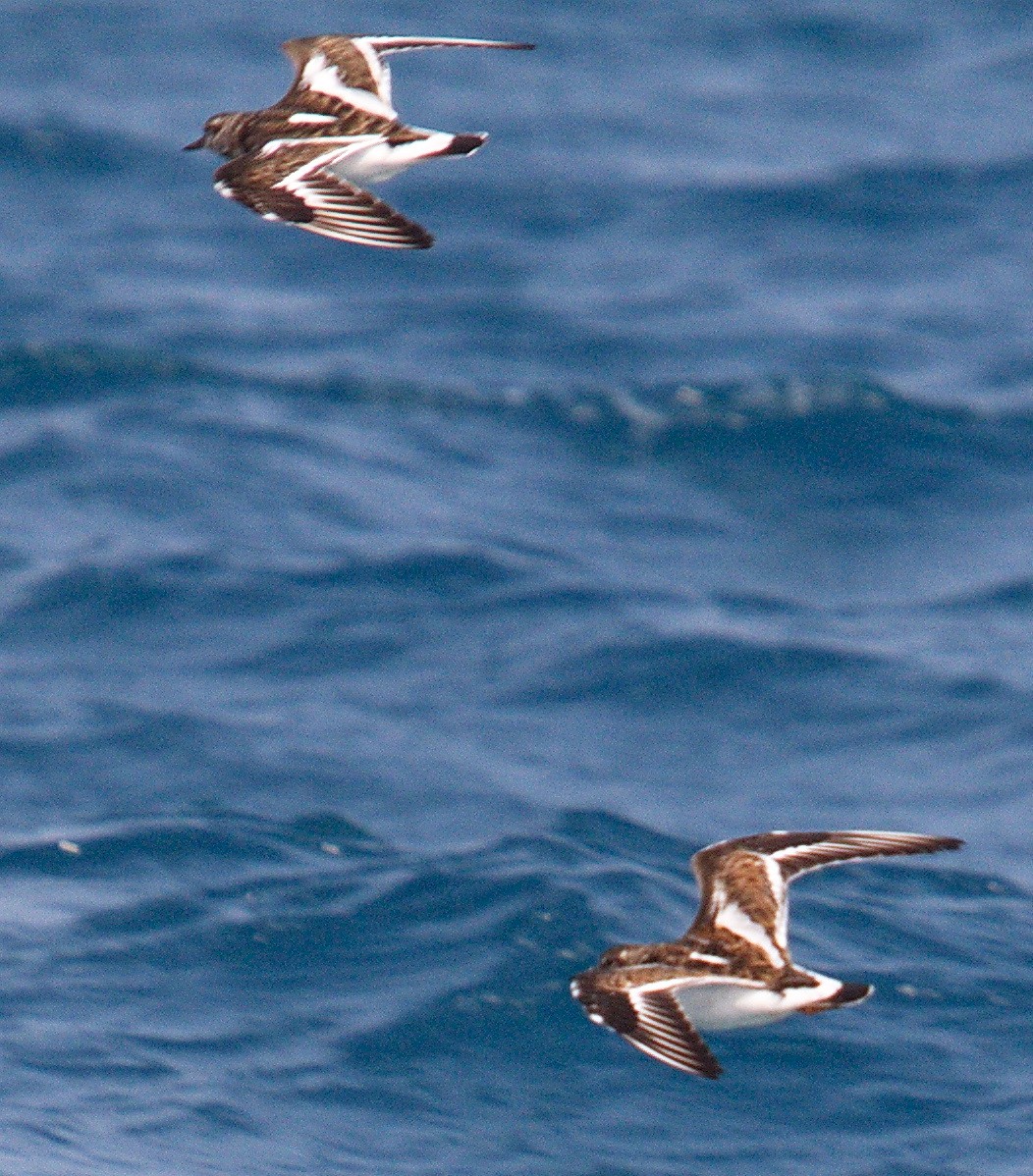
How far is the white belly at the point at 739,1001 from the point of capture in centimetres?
1288

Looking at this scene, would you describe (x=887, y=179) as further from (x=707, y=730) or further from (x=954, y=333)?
(x=707, y=730)

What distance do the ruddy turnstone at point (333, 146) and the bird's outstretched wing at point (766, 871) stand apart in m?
4.14

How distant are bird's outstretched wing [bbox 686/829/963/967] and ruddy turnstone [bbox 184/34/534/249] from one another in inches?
163

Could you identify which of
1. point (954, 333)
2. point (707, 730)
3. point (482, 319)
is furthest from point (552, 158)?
point (707, 730)

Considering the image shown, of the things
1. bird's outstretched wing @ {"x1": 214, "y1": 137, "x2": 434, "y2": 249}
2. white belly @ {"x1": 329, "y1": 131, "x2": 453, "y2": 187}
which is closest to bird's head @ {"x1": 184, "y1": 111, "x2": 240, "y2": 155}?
bird's outstretched wing @ {"x1": 214, "y1": 137, "x2": 434, "y2": 249}

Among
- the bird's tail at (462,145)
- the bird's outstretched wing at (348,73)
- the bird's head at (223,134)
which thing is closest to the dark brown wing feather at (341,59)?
the bird's outstretched wing at (348,73)

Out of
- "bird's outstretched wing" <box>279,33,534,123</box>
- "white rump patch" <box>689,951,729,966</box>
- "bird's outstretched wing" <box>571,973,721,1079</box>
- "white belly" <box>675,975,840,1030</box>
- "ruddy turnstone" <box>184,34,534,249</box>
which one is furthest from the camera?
"bird's outstretched wing" <box>279,33,534,123</box>

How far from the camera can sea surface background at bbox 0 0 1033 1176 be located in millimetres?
20453

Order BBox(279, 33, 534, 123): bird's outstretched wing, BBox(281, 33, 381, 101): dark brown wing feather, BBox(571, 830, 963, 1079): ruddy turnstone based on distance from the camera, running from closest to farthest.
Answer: BBox(571, 830, 963, 1079): ruddy turnstone
BBox(279, 33, 534, 123): bird's outstretched wing
BBox(281, 33, 381, 101): dark brown wing feather

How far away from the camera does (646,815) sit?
24516 mm

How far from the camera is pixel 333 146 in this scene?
13953 millimetres

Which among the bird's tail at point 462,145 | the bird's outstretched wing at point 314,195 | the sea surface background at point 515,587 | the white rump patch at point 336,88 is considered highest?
the white rump patch at point 336,88

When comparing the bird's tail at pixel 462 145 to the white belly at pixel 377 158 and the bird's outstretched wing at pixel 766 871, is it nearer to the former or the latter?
the white belly at pixel 377 158

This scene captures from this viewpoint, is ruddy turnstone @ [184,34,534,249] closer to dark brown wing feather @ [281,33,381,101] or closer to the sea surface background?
dark brown wing feather @ [281,33,381,101]
